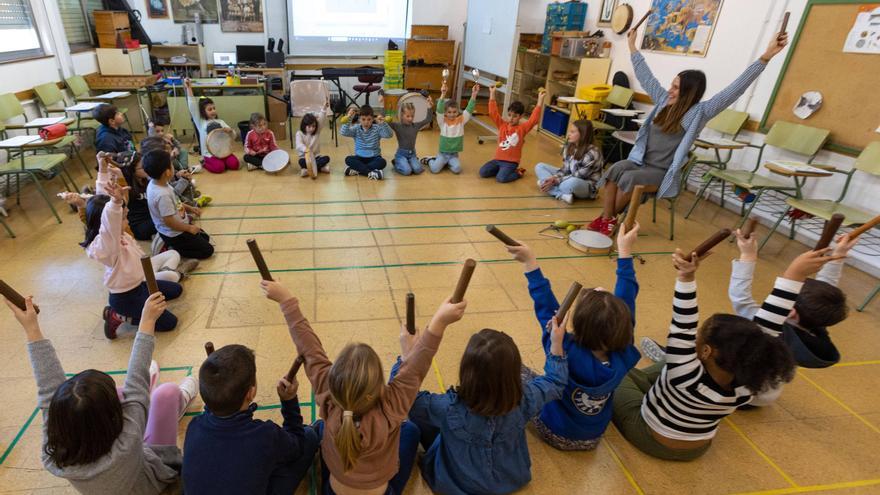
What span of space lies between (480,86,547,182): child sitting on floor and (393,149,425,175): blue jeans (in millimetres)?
790

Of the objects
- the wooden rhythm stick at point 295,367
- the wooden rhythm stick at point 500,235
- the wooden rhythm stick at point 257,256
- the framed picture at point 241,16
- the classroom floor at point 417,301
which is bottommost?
the classroom floor at point 417,301

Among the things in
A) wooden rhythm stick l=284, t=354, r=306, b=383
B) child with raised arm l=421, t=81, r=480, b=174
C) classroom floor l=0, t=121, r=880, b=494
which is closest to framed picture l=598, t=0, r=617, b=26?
child with raised arm l=421, t=81, r=480, b=174

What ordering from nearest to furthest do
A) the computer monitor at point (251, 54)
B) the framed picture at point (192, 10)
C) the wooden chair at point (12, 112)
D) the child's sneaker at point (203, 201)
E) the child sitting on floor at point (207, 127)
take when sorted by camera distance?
1. the child's sneaker at point (203, 201)
2. the wooden chair at point (12, 112)
3. the child sitting on floor at point (207, 127)
4. the framed picture at point (192, 10)
5. the computer monitor at point (251, 54)

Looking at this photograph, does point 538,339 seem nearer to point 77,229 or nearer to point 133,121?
point 77,229

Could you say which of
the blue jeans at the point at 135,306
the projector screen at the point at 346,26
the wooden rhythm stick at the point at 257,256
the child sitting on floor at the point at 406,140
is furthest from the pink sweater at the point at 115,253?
the projector screen at the point at 346,26

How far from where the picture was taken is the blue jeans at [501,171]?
5383mm

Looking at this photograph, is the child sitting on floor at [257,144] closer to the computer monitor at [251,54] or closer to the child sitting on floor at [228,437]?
the computer monitor at [251,54]

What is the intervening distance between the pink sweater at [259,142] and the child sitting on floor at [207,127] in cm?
19

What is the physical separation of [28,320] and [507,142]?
4.72 meters

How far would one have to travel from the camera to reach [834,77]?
395 centimetres

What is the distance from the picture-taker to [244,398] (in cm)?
138

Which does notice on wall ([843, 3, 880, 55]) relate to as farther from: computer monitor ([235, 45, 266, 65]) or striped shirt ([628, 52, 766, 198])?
computer monitor ([235, 45, 266, 65])

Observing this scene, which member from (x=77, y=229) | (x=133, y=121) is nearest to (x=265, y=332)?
(x=77, y=229)

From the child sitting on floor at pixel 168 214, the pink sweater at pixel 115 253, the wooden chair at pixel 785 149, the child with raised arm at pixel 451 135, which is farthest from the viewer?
the child with raised arm at pixel 451 135
